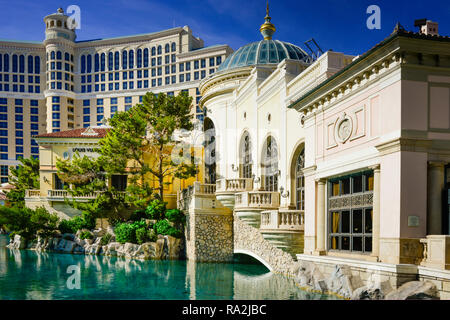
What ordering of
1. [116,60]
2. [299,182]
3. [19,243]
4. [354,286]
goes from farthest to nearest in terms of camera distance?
[116,60], [19,243], [299,182], [354,286]

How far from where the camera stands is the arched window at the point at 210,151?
37.5 metres

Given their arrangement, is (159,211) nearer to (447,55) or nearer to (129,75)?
(447,55)

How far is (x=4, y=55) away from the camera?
364ft

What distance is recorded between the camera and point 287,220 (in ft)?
66.6

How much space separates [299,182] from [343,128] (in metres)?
6.75

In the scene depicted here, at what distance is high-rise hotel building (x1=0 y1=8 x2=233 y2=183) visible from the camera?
10769 centimetres

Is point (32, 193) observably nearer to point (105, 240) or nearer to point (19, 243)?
point (19, 243)

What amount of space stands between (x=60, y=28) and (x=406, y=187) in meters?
110

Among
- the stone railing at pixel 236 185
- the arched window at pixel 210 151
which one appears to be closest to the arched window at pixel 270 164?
the stone railing at pixel 236 185

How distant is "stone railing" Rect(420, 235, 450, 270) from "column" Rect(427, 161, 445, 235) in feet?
1.74

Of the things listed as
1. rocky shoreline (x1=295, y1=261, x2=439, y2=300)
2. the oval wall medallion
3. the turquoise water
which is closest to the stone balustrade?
the turquoise water

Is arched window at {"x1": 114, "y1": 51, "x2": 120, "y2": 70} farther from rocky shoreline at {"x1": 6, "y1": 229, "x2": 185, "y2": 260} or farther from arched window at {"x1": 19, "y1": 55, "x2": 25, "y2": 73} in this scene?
rocky shoreline at {"x1": 6, "y1": 229, "x2": 185, "y2": 260}

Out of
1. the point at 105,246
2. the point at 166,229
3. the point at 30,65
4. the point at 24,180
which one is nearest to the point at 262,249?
the point at 166,229

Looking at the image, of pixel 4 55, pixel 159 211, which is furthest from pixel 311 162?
pixel 4 55
